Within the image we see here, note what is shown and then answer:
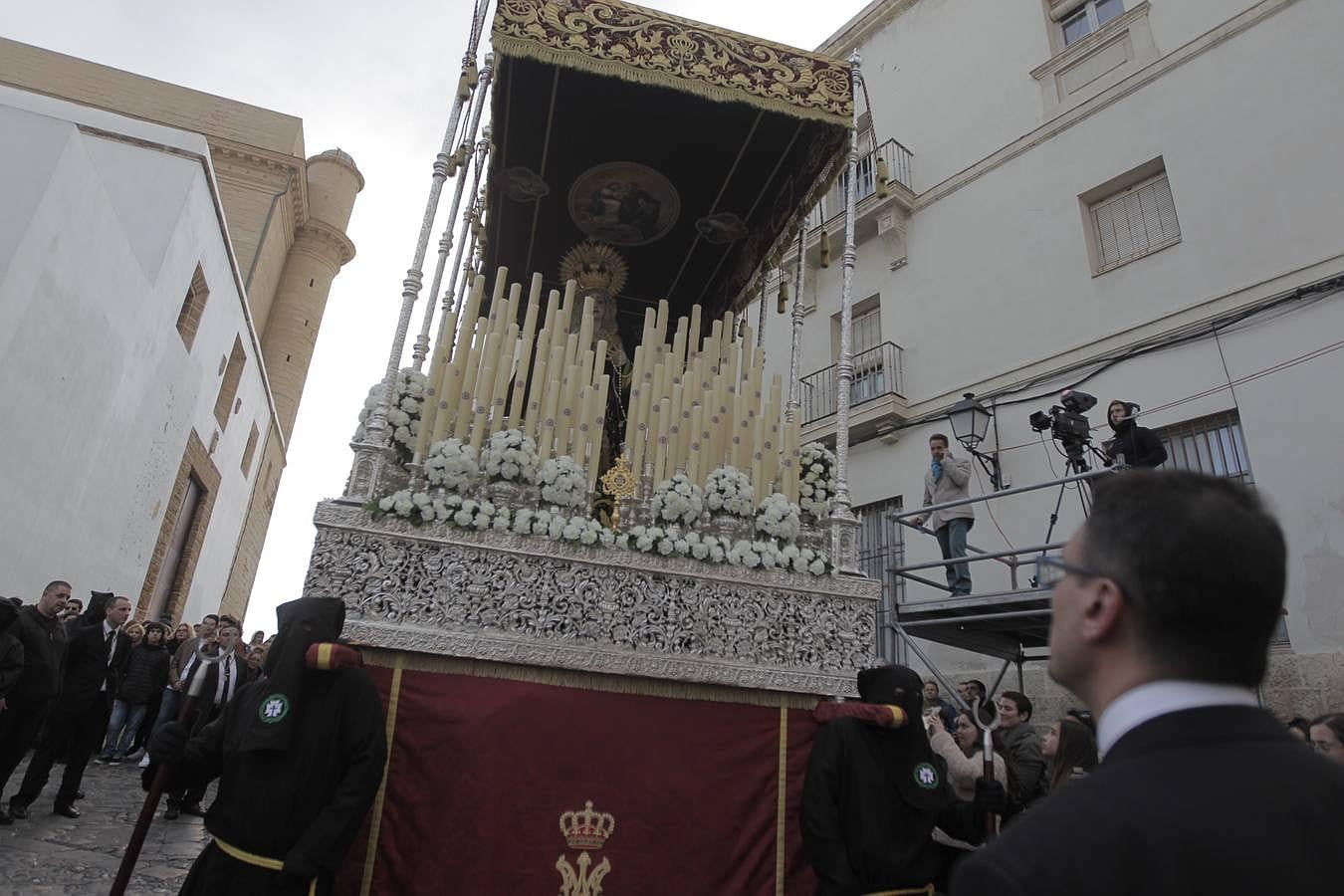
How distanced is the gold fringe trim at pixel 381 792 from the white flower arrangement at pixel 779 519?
1963mm

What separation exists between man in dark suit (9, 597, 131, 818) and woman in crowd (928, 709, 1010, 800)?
17.5 ft

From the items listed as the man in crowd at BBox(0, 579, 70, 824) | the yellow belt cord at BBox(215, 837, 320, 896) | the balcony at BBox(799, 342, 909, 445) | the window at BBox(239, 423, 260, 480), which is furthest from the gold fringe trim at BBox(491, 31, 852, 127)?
the window at BBox(239, 423, 260, 480)

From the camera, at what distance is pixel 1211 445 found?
24.6 feet

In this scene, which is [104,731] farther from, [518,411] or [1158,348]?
[1158,348]

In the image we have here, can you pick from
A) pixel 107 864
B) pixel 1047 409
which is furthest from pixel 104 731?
pixel 1047 409

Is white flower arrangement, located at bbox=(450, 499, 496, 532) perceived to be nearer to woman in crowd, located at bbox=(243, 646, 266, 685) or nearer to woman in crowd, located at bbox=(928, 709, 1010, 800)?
woman in crowd, located at bbox=(928, 709, 1010, 800)

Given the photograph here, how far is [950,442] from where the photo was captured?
9500 mm

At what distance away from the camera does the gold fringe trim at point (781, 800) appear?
374 centimetres

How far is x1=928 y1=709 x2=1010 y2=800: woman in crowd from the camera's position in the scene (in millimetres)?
3998

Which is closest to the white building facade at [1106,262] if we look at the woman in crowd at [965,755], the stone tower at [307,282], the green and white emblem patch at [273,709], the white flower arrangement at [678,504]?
the woman in crowd at [965,755]

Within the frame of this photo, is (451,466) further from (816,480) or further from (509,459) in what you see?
(816,480)

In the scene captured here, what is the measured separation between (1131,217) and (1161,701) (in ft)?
30.8

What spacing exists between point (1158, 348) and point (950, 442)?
234 centimetres

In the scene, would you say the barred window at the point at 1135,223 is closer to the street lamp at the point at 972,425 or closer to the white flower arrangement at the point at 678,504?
the street lamp at the point at 972,425
